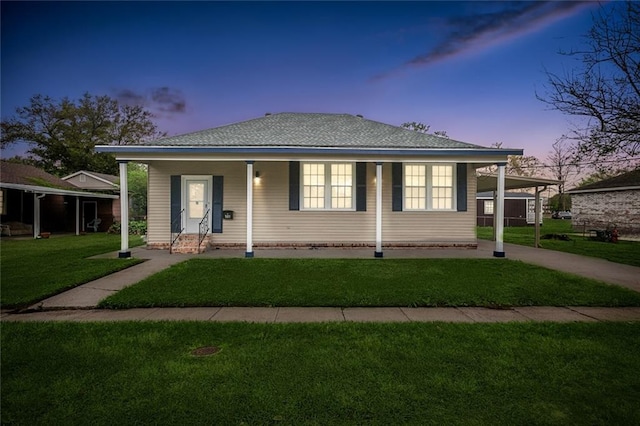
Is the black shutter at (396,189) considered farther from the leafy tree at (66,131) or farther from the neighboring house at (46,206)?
the leafy tree at (66,131)

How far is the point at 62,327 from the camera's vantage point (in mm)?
3965

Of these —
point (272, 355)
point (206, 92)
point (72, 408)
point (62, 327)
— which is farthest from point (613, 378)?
point (206, 92)

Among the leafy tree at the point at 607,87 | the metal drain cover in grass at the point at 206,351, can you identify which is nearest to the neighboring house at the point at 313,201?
the leafy tree at the point at 607,87

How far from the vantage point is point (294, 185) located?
10508 mm

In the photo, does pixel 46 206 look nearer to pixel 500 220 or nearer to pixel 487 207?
pixel 500 220

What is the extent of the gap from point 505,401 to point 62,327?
508 centimetres

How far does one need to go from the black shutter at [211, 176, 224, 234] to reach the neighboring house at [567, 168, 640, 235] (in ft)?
64.9

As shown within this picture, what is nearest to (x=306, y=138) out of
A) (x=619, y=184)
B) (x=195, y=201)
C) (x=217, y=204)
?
(x=217, y=204)

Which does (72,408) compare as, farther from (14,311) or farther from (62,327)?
(14,311)

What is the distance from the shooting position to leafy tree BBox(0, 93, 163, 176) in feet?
100

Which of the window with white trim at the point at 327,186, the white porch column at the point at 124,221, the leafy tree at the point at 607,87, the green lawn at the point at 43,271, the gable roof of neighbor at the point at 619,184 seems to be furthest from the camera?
the gable roof of neighbor at the point at 619,184

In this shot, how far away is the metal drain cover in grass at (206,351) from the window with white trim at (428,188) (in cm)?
866

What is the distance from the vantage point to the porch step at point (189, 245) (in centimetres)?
975

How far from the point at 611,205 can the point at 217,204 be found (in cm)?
2172
